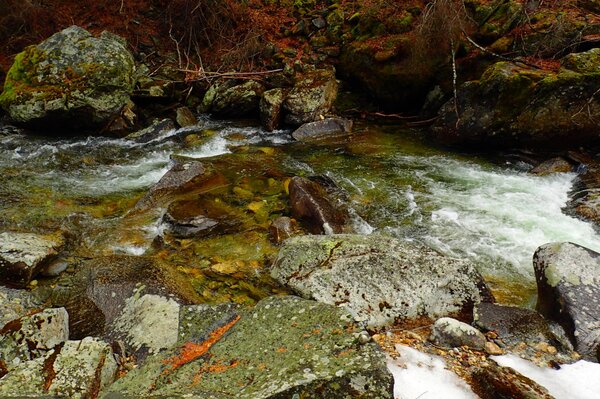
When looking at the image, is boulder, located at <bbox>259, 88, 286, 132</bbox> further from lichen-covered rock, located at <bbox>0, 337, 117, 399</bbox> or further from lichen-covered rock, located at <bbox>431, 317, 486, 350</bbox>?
lichen-covered rock, located at <bbox>0, 337, 117, 399</bbox>

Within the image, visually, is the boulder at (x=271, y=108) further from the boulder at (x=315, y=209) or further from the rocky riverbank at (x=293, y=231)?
the boulder at (x=315, y=209)

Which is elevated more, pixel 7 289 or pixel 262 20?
pixel 262 20

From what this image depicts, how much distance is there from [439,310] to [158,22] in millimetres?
13643

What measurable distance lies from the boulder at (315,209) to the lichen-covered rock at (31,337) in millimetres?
3487

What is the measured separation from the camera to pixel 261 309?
333 cm

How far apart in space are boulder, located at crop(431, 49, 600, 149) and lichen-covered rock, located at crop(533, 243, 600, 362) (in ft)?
14.5

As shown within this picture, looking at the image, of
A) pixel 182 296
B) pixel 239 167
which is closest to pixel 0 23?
pixel 239 167

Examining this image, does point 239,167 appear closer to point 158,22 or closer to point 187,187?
point 187,187

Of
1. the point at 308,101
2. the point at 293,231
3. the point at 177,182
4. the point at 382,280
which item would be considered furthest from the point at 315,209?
the point at 308,101

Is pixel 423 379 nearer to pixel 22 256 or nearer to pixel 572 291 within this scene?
pixel 572 291

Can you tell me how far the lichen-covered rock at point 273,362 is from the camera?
7.77 ft

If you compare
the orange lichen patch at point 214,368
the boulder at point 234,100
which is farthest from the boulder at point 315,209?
the boulder at point 234,100

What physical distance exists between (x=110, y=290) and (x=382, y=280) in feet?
9.58

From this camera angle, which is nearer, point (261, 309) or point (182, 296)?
point (261, 309)
